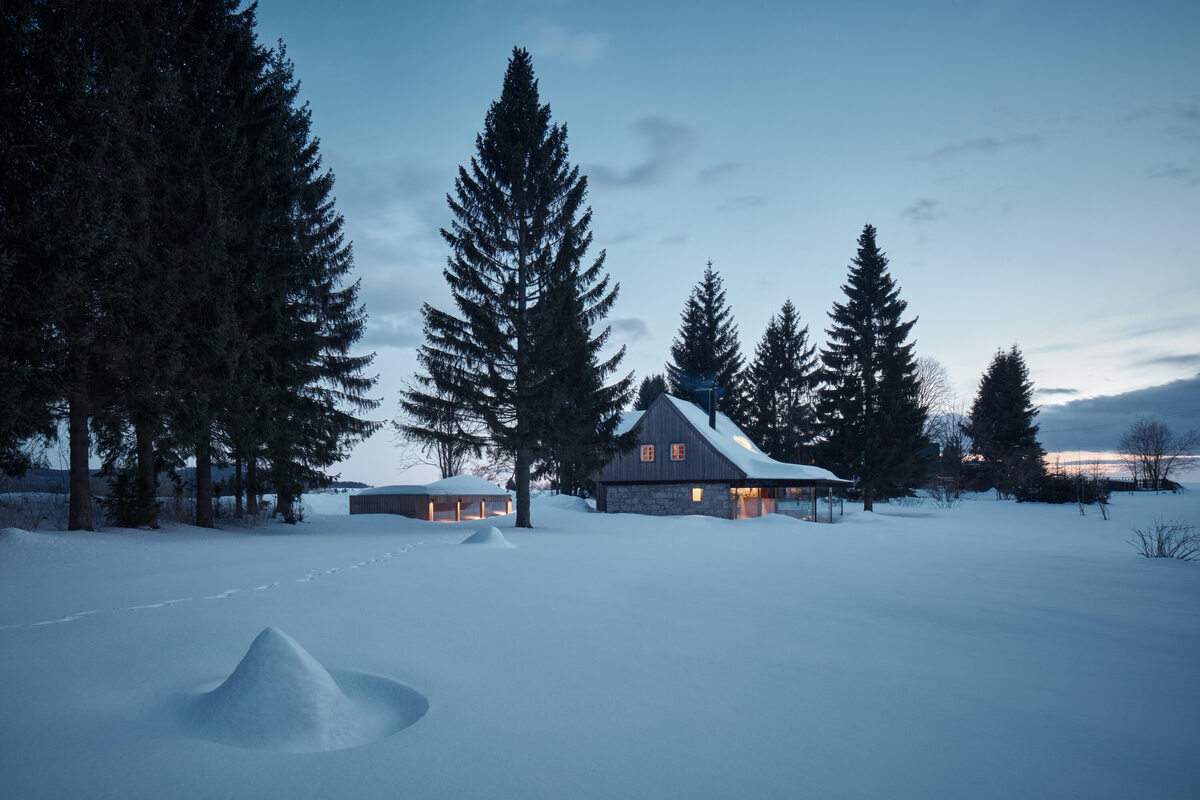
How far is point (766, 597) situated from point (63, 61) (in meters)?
15.2

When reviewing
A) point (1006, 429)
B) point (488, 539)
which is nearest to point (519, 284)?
point (488, 539)

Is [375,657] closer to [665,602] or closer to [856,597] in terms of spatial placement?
[665,602]

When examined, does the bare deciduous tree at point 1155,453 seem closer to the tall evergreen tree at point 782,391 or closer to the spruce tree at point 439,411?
the tall evergreen tree at point 782,391

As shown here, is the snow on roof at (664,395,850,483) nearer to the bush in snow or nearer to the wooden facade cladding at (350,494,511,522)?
the bush in snow

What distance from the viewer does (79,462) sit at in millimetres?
12789

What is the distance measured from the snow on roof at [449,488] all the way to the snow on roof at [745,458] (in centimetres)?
1258

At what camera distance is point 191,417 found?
13.7m

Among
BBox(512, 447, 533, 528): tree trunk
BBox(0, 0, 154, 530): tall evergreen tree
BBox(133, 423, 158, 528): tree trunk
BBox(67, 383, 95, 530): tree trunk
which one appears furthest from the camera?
BBox(512, 447, 533, 528): tree trunk

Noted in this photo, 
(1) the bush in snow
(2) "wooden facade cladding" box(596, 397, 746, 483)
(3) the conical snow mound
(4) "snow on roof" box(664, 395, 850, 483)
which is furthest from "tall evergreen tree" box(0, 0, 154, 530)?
(4) "snow on roof" box(664, 395, 850, 483)

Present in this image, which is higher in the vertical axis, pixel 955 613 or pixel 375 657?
pixel 375 657

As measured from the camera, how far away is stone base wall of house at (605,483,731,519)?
94.6ft

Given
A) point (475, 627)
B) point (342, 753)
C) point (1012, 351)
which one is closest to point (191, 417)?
point (475, 627)

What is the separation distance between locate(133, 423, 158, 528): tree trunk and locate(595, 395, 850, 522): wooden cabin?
57.5 ft

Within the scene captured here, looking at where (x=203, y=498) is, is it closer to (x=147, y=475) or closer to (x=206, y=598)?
(x=147, y=475)
